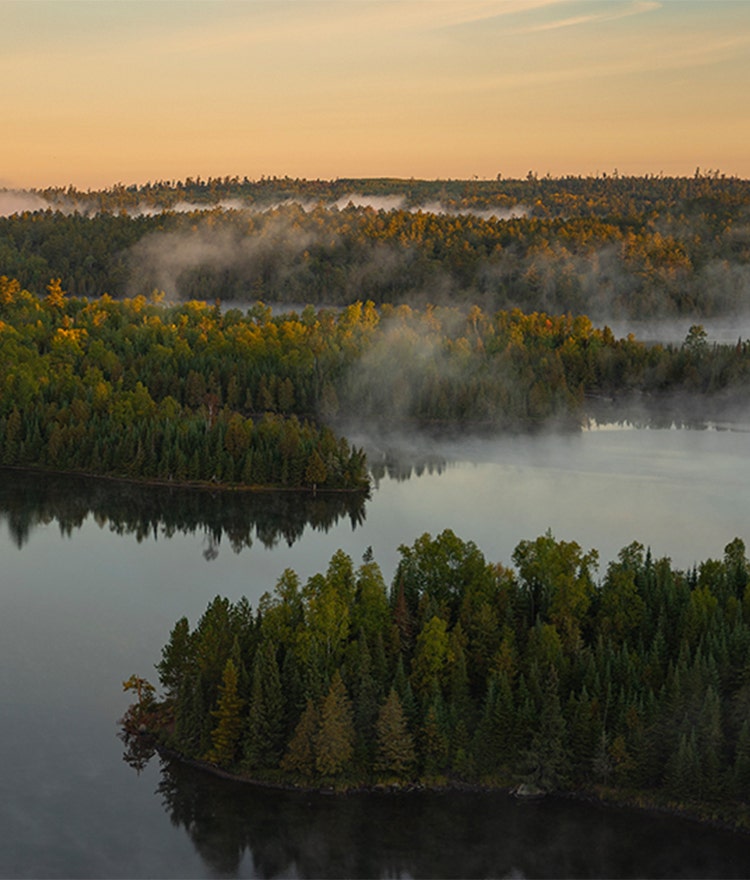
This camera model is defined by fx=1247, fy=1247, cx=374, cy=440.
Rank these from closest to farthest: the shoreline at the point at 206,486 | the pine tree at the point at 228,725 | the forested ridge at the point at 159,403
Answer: the pine tree at the point at 228,725 → the shoreline at the point at 206,486 → the forested ridge at the point at 159,403

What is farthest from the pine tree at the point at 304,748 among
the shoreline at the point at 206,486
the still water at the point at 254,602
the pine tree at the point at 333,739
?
the shoreline at the point at 206,486

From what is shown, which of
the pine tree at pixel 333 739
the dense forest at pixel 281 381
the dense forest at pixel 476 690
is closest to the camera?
the dense forest at pixel 476 690

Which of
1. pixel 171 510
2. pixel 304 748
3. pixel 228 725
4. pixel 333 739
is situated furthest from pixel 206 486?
pixel 333 739

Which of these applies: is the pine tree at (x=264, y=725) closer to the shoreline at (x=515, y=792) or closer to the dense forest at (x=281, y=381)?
the shoreline at (x=515, y=792)

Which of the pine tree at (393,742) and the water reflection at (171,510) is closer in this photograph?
the pine tree at (393,742)

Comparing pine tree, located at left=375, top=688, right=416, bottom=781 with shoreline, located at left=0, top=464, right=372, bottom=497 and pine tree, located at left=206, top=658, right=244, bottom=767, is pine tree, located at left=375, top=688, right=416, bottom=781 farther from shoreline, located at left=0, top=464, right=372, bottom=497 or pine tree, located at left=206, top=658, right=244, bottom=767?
shoreline, located at left=0, top=464, right=372, bottom=497

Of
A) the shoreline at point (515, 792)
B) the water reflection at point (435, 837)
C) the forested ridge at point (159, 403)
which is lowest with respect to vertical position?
the water reflection at point (435, 837)

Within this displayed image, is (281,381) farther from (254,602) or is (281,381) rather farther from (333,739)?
(333,739)
